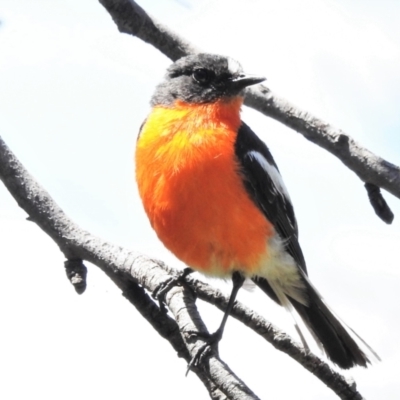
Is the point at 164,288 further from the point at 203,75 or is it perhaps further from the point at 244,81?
the point at 203,75

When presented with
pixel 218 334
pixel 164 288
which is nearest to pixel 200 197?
pixel 164 288

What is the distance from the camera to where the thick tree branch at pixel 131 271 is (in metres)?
4.19

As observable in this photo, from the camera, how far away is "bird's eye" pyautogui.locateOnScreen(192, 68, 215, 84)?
5.78 meters

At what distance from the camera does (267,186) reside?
18.1ft

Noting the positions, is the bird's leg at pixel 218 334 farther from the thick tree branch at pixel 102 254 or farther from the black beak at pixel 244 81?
the black beak at pixel 244 81

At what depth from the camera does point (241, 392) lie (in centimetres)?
310

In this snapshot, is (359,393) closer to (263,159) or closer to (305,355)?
(305,355)

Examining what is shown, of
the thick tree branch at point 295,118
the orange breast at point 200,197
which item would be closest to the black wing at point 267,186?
the orange breast at point 200,197

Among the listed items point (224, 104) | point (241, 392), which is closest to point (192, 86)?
point (224, 104)

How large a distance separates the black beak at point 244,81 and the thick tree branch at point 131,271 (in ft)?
5.39

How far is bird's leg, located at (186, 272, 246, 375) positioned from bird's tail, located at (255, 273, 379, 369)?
2.10 ft

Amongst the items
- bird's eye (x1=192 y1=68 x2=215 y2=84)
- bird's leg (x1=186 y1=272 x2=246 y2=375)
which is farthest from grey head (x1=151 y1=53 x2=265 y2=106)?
bird's leg (x1=186 y1=272 x2=246 y2=375)

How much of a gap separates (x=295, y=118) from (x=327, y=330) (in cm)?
243

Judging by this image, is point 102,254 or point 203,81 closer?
point 102,254
